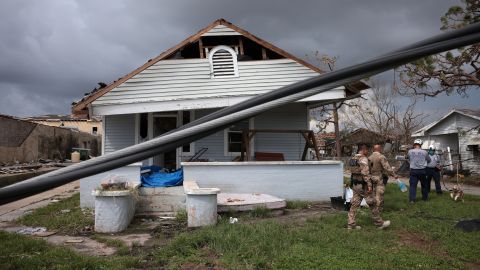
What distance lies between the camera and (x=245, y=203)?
927 cm

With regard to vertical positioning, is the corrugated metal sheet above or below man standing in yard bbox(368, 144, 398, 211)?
above

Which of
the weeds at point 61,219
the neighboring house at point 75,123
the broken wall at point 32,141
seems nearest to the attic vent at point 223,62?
the weeds at point 61,219

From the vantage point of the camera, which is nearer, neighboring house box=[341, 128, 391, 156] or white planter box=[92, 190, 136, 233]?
white planter box=[92, 190, 136, 233]

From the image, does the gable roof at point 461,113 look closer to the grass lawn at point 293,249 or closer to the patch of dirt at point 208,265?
the grass lawn at point 293,249

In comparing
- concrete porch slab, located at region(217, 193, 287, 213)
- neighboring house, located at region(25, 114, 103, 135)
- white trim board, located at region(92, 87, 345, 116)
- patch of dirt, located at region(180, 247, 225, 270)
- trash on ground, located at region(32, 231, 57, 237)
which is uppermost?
neighboring house, located at region(25, 114, 103, 135)

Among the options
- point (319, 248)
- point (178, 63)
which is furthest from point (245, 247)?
point (178, 63)

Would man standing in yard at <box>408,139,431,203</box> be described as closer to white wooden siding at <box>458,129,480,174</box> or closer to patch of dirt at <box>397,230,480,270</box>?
patch of dirt at <box>397,230,480,270</box>

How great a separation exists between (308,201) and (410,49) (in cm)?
978

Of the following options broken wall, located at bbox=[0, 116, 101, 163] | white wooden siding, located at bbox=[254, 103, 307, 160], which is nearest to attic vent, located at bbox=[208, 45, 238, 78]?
white wooden siding, located at bbox=[254, 103, 307, 160]

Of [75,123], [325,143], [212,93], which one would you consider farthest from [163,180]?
[75,123]

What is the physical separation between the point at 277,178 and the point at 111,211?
4828mm

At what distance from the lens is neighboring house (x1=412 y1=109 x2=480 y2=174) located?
2527cm

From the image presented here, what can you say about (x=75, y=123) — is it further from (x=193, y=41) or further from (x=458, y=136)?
(x=193, y=41)

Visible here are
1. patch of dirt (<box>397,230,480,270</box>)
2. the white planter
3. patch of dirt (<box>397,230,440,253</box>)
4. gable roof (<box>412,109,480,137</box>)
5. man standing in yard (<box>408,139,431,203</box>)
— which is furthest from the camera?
gable roof (<box>412,109,480,137</box>)
